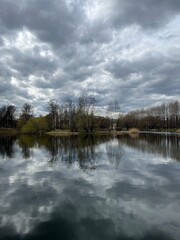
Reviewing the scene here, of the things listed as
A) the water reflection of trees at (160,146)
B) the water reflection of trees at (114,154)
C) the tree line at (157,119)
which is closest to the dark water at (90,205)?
the water reflection of trees at (114,154)

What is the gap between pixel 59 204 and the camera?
7.90 m

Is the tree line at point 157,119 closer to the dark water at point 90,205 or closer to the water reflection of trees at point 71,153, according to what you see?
the water reflection of trees at point 71,153

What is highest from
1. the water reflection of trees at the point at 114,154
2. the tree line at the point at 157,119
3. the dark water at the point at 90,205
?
the tree line at the point at 157,119

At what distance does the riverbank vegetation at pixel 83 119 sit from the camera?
74.0 metres

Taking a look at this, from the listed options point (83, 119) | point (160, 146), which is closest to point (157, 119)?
point (83, 119)

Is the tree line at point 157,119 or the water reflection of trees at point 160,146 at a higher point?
the tree line at point 157,119

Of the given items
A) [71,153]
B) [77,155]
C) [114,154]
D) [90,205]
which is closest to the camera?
[90,205]

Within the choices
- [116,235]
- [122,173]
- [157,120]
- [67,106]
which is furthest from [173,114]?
[116,235]

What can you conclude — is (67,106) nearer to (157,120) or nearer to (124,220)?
(157,120)

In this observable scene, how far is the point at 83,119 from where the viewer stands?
232 feet

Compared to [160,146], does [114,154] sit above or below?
below

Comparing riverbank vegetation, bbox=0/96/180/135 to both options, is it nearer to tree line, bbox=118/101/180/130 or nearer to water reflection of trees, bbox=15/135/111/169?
tree line, bbox=118/101/180/130

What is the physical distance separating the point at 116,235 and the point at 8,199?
4.51 metres

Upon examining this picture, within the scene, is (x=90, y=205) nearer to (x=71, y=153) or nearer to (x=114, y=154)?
(x=114, y=154)
